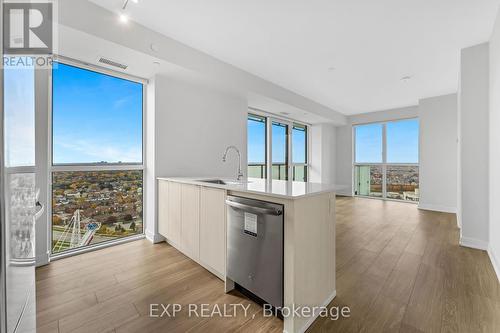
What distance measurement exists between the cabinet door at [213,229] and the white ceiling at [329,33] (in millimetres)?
1921

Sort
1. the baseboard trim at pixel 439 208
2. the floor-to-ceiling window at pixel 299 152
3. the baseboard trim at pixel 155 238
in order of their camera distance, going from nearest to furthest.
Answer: the baseboard trim at pixel 155 238, the baseboard trim at pixel 439 208, the floor-to-ceiling window at pixel 299 152

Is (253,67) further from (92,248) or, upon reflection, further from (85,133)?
(92,248)

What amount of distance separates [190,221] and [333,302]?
5.20 feet

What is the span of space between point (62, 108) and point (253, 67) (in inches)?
108

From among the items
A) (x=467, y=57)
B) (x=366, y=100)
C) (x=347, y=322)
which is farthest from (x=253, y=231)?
(x=366, y=100)

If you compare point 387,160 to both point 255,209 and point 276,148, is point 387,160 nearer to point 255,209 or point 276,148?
point 276,148

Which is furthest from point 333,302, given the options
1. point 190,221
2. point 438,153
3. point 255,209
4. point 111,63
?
point 438,153

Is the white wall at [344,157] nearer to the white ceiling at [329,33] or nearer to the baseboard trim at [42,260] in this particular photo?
the white ceiling at [329,33]

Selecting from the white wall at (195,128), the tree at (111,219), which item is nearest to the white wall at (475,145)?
the white wall at (195,128)

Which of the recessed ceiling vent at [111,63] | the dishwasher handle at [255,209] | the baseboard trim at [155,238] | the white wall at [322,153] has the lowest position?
the baseboard trim at [155,238]

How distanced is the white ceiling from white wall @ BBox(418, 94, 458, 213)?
1.19 m

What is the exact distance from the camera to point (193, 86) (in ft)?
11.7

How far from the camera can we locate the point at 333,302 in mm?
1748

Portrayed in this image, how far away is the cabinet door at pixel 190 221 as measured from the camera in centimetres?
230
